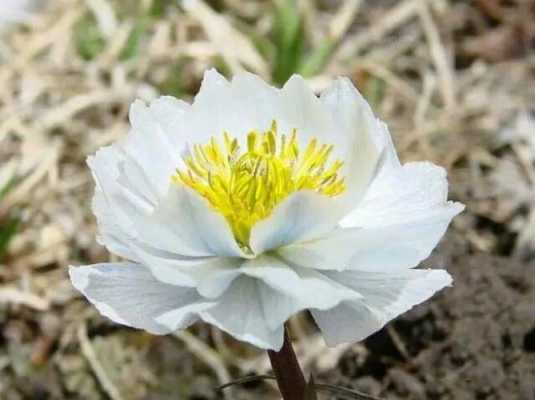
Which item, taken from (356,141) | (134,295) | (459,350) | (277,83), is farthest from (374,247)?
(277,83)

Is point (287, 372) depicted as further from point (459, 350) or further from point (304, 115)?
point (459, 350)

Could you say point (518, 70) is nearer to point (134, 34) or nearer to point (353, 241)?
point (134, 34)

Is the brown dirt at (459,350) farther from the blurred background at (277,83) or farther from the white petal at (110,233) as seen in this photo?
the white petal at (110,233)

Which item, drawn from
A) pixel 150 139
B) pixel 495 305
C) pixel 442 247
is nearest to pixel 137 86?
pixel 442 247

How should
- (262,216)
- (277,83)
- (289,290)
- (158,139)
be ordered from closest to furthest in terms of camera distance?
(289,290) → (262,216) → (158,139) → (277,83)

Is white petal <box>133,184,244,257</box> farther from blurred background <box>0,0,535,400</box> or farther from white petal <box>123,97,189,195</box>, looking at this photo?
blurred background <box>0,0,535,400</box>

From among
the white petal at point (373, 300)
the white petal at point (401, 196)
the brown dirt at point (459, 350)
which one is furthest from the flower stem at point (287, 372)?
the brown dirt at point (459, 350)
